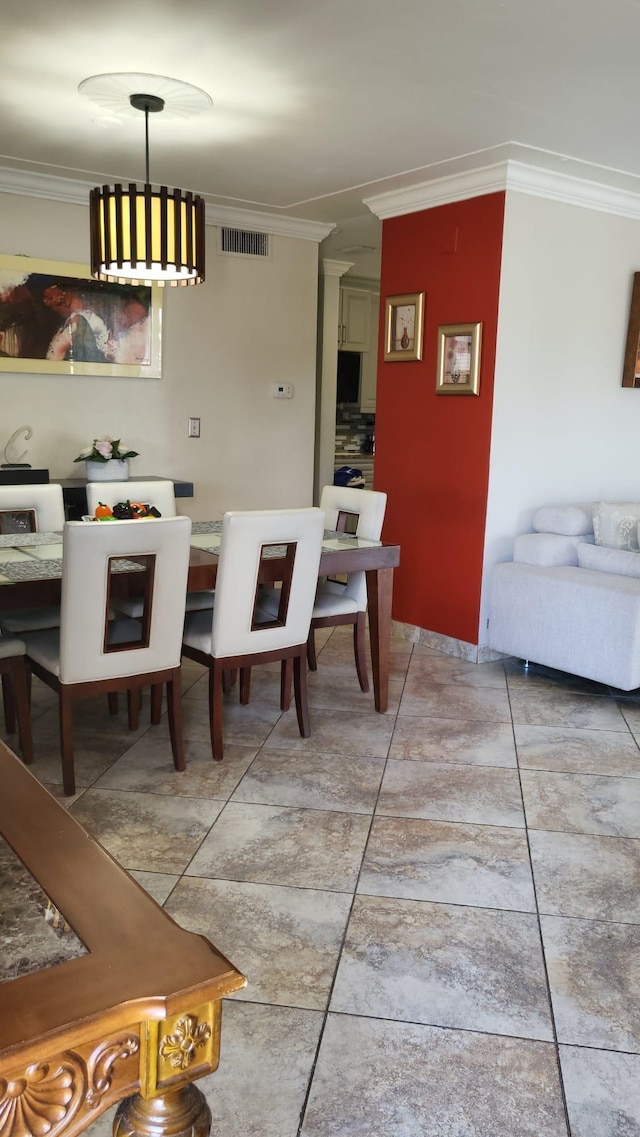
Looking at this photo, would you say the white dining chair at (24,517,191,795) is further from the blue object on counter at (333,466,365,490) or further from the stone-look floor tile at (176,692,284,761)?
the blue object on counter at (333,466,365,490)

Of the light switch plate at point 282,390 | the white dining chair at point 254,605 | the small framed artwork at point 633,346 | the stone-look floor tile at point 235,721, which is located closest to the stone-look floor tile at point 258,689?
the stone-look floor tile at point 235,721

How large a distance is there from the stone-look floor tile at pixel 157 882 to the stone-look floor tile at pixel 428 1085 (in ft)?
2.13

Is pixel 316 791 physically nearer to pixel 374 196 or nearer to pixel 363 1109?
pixel 363 1109

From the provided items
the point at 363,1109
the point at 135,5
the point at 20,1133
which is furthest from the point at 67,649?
the point at 20,1133

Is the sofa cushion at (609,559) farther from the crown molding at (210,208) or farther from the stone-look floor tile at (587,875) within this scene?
the crown molding at (210,208)

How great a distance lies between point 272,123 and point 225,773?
2588 mm

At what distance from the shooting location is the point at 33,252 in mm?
4688

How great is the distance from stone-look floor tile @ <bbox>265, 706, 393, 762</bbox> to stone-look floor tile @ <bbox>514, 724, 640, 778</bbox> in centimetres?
55

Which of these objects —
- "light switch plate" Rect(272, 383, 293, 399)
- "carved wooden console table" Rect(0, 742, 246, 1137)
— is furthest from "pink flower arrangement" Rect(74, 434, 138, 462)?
"carved wooden console table" Rect(0, 742, 246, 1137)

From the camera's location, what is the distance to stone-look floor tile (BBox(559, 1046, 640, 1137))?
1589mm

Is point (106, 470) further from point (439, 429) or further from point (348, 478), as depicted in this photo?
point (348, 478)

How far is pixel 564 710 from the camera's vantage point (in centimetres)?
391

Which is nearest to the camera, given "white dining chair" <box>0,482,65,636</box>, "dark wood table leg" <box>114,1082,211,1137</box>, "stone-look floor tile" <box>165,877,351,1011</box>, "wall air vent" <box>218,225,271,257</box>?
"dark wood table leg" <box>114,1082,211,1137</box>

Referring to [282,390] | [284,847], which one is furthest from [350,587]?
[282,390]
